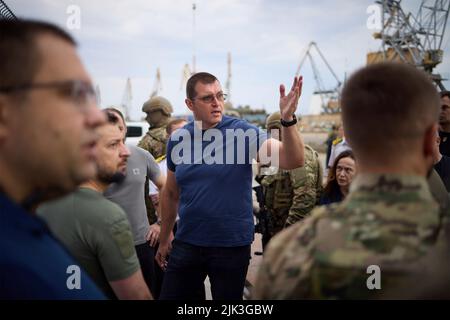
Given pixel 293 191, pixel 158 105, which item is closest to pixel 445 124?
pixel 293 191

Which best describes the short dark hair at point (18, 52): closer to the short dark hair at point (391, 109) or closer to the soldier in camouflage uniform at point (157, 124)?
the short dark hair at point (391, 109)

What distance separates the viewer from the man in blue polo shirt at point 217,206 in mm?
2275

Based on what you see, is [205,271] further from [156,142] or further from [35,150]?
[156,142]

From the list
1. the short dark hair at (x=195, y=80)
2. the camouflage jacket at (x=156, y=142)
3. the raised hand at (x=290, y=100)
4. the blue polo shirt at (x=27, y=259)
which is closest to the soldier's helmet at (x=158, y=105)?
the camouflage jacket at (x=156, y=142)

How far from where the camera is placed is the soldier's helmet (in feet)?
13.7

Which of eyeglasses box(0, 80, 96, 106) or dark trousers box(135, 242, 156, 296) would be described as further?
dark trousers box(135, 242, 156, 296)

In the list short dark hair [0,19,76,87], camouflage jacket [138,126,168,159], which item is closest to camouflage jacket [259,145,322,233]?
camouflage jacket [138,126,168,159]

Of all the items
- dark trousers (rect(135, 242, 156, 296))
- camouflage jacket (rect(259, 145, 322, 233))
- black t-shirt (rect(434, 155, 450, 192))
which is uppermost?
black t-shirt (rect(434, 155, 450, 192))

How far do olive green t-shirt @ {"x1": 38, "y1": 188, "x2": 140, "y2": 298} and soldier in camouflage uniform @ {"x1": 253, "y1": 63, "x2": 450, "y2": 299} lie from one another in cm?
61

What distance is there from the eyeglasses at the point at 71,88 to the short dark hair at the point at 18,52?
0.04 feet

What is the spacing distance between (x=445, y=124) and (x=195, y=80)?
2571mm

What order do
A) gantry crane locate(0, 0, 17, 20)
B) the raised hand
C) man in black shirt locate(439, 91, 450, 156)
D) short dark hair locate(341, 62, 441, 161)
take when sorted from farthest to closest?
man in black shirt locate(439, 91, 450, 156), the raised hand, gantry crane locate(0, 0, 17, 20), short dark hair locate(341, 62, 441, 161)

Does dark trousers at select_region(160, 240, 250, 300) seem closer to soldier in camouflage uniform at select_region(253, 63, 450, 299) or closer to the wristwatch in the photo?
the wristwatch
